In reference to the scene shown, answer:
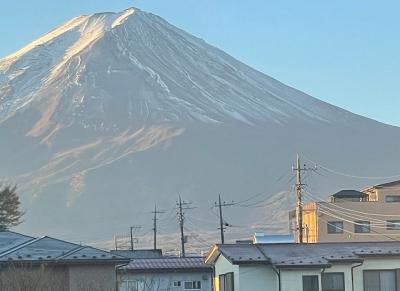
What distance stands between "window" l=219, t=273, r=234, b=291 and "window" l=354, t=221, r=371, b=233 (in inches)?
1249

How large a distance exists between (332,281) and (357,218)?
111 feet

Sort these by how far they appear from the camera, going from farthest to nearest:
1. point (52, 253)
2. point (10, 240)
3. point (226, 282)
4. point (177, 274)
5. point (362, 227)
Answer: point (362, 227), point (177, 274), point (226, 282), point (10, 240), point (52, 253)

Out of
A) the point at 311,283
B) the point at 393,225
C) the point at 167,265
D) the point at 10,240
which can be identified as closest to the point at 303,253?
the point at 311,283

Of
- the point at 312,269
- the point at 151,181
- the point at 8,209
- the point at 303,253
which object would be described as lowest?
the point at 312,269

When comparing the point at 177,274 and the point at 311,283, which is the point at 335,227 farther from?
the point at 311,283

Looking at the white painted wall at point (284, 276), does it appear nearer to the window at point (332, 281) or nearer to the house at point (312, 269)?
the house at point (312, 269)

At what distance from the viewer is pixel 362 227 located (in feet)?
185

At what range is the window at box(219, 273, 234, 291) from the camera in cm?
2466

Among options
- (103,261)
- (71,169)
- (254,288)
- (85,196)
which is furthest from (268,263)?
(71,169)

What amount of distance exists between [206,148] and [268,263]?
17191 cm

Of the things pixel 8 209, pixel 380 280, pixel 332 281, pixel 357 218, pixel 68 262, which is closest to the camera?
pixel 68 262

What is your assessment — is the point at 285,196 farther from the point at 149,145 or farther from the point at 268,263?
the point at 268,263

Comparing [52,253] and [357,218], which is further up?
[357,218]

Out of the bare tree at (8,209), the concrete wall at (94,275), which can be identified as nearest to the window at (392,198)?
the bare tree at (8,209)
